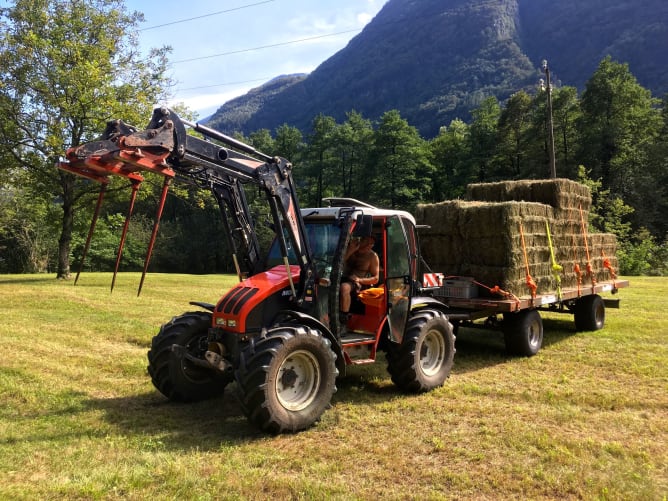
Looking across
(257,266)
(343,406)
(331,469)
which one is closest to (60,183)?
(257,266)

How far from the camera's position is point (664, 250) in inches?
1262

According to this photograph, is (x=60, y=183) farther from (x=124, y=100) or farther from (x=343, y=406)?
(x=343, y=406)

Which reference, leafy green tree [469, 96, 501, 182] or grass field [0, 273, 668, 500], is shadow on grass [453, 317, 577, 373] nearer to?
grass field [0, 273, 668, 500]

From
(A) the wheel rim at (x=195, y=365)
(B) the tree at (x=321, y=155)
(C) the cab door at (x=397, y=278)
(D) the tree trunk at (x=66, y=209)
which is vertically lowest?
(A) the wheel rim at (x=195, y=365)

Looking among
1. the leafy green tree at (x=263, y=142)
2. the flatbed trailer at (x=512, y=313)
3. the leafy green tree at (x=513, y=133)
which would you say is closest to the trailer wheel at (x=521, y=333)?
the flatbed trailer at (x=512, y=313)

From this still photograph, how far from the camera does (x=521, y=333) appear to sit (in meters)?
8.55

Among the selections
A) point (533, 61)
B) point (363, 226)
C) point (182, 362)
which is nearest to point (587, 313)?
point (363, 226)

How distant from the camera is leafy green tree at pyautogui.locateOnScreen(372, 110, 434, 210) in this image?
52.0m

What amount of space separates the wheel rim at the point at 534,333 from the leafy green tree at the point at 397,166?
42399 millimetres

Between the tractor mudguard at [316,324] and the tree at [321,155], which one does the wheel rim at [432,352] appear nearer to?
the tractor mudguard at [316,324]

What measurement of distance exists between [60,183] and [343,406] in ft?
63.3

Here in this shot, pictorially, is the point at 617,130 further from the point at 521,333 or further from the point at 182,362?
the point at 182,362

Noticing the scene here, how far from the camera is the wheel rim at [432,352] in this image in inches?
271

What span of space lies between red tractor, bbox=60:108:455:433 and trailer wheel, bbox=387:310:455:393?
14 mm
